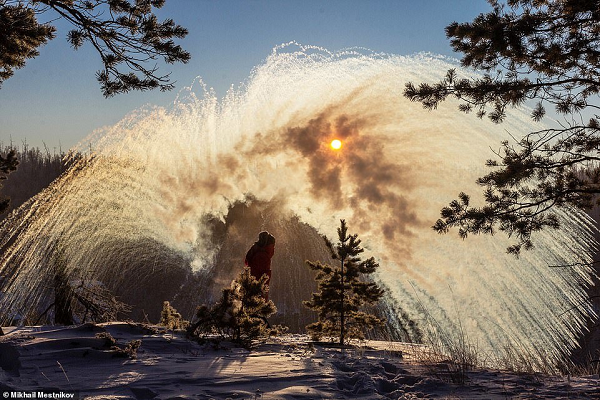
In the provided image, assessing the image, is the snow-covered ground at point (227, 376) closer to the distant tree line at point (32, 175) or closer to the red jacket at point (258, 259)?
the red jacket at point (258, 259)

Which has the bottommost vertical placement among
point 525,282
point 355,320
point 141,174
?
point 355,320

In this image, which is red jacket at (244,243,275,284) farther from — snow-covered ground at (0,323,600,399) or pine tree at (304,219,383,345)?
snow-covered ground at (0,323,600,399)

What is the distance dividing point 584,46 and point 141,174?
108 ft

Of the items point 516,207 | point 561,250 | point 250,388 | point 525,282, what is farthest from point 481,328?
point 250,388

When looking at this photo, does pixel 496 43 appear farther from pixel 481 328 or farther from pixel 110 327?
pixel 481 328

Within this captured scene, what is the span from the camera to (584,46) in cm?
797

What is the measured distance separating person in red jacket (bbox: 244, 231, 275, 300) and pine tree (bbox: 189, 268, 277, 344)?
2.66 meters

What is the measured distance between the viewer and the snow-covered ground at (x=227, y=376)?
4.71 m

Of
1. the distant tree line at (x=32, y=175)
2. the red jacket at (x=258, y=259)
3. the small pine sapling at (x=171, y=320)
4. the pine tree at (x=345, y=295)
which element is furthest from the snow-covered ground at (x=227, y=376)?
the distant tree line at (x=32, y=175)

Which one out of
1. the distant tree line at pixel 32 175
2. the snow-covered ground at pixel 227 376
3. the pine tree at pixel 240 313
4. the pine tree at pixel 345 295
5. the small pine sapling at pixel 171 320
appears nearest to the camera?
the snow-covered ground at pixel 227 376

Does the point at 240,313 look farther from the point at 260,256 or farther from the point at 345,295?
the point at 260,256

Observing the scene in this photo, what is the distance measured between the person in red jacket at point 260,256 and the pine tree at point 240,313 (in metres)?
2.66

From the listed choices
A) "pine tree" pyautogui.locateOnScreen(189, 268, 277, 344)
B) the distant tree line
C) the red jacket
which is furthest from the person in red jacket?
the distant tree line

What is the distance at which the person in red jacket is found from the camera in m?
12.2
